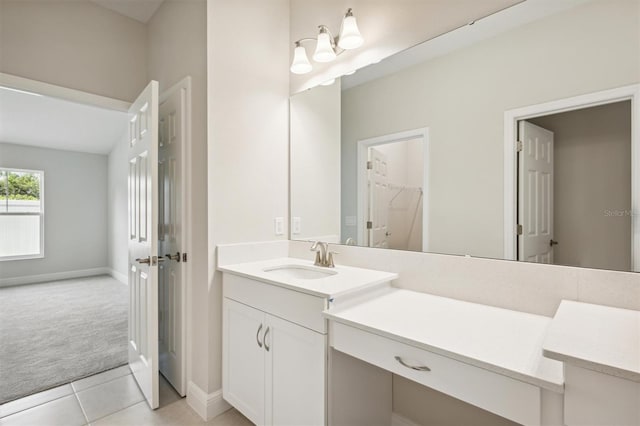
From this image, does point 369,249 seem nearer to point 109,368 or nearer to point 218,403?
point 218,403

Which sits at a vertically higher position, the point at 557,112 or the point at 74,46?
the point at 74,46

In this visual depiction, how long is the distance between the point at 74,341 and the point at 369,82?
3.44 m

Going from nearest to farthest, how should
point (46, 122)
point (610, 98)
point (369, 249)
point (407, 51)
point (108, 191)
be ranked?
1. point (610, 98)
2. point (407, 51)
3. point (369, 249)
4. point (46, 122)
5. point (108, 191)

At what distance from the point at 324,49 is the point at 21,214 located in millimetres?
6457

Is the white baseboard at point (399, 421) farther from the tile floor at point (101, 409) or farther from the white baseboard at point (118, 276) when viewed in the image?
the white baseboard at point (118, 276)

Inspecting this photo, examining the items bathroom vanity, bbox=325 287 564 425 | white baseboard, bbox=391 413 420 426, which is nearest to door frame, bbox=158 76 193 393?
bathroom vanity, bbox=325 287 564 425

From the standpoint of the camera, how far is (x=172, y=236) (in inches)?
85.5

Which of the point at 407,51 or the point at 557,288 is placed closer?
the point at 557,288

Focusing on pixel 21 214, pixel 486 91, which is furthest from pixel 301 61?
pixel 21 214

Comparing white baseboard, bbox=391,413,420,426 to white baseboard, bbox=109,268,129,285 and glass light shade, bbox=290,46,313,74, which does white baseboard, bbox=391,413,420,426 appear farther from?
white baseboard, bbox=109,268,129,285

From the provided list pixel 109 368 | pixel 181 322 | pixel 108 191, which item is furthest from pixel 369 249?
pixel 108 191

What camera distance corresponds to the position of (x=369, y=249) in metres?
1.81

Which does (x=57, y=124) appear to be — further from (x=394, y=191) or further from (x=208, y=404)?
(x=394, y=191)

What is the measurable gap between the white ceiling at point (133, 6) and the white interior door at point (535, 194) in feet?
8.54
